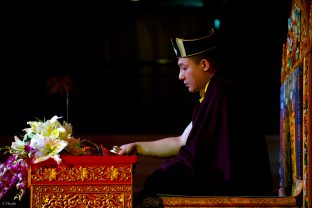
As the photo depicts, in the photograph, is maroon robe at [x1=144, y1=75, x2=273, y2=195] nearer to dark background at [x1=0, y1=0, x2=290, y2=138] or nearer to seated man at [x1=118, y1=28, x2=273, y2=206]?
seated man at [x1=118, y1=28, x2=273, y2=206]

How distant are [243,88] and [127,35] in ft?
17.2

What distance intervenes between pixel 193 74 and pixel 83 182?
92 centimetres

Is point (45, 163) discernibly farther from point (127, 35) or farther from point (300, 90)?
point (127, 35)

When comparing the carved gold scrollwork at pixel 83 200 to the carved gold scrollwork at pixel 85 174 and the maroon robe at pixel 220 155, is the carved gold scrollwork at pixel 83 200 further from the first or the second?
the maroon robe at pixel 220 155

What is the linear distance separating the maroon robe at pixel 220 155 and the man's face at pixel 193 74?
0.45 ft

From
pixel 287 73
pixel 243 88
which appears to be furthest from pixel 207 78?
pixel 287 73

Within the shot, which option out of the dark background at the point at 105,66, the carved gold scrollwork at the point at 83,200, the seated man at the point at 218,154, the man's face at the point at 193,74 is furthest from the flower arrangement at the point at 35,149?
the dark background at the point at 105,66

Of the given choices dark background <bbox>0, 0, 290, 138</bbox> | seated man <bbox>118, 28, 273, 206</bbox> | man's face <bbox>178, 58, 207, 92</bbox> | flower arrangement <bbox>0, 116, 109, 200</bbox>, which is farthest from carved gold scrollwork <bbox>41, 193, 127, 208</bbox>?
dark background <bbox>0, 0, 290, 138</bbox>

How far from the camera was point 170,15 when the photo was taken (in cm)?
823

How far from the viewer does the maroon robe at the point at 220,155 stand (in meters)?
2.72

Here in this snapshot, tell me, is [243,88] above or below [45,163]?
above

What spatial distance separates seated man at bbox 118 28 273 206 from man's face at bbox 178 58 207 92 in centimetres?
5

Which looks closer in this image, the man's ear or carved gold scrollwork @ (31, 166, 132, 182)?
carved gold scrollwork @ (31, 166, 132, 182)

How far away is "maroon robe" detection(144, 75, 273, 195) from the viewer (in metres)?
2.72
